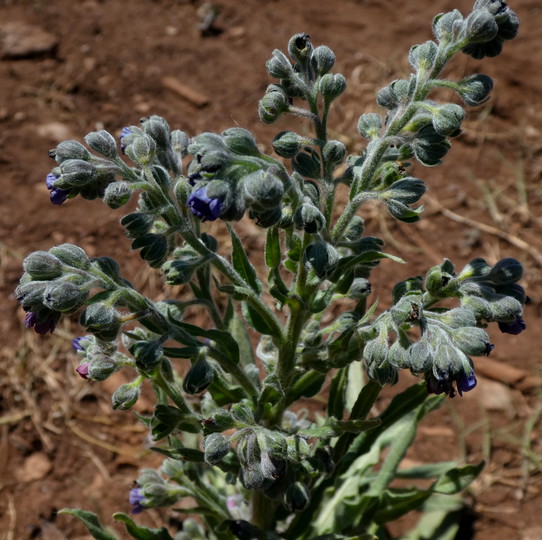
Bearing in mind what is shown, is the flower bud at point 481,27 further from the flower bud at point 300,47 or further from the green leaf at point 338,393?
the green leaf at point 338,393

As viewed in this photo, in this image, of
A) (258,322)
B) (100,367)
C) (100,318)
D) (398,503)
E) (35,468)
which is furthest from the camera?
(35,468)

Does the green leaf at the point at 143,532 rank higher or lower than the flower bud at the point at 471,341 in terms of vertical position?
lower

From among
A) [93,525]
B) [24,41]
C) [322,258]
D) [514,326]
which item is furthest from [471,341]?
[24,41]

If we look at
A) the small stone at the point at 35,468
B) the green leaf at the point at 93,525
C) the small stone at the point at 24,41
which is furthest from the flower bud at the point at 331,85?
the small stone at the point at 24,41

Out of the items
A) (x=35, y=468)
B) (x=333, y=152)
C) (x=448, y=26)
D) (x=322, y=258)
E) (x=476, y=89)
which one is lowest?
(x=35, y=468)

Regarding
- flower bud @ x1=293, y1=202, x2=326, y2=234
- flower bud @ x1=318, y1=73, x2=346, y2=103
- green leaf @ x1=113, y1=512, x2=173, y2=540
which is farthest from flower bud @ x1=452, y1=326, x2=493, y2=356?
green leaf @ x1=113, y1=512, x2=173, y2=540

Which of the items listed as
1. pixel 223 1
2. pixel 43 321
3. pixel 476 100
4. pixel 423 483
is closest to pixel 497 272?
pixel 476 100

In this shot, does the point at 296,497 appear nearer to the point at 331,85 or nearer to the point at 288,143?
the point at 288,143
